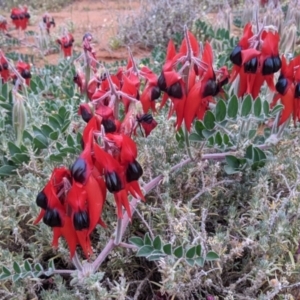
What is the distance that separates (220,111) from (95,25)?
5.10 meters

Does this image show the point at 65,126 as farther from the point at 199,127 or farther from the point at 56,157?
the point at 199,127

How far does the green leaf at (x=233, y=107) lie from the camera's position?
1.49 metres

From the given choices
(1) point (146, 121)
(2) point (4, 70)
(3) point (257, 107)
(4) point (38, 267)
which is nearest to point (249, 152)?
(3) point (257, 107)

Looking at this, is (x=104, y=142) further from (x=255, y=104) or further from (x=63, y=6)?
(x=63, y=6)

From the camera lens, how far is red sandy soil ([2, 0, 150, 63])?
4732 mm

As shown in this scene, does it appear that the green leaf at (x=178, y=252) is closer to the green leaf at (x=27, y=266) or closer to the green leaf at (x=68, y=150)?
the green leaf at (x=27, y=266)

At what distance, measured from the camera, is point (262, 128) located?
5.93ft

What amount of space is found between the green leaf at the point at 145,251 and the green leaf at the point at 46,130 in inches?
23.9

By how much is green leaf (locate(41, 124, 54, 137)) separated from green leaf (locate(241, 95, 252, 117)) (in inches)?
24.4

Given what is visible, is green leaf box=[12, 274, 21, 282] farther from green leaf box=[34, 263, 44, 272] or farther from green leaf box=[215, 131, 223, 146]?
green leaf box=[215, 131, 223, 146]

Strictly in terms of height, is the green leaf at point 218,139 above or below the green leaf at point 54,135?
above

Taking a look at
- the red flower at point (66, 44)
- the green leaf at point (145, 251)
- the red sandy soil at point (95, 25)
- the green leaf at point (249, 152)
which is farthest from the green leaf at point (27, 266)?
the red sandy soil at point (95, 25)

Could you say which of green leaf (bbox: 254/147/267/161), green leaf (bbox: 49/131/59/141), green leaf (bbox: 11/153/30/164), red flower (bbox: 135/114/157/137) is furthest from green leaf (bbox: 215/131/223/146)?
green leaf (bbox: 11/153/30/164)

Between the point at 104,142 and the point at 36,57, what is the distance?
3.85 meters
